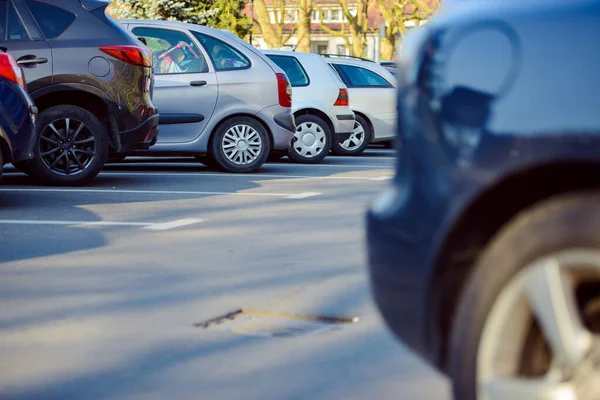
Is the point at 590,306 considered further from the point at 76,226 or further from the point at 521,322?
the point at 76,226

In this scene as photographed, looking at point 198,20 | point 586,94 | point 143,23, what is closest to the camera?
point 586,94

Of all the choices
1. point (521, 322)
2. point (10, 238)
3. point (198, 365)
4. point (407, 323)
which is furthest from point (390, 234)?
point (10, 238)


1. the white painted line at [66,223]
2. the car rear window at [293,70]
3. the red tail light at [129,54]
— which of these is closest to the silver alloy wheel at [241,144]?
the red tail light at [129,54]

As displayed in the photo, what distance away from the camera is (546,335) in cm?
294

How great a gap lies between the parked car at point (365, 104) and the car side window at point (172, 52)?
455 cm

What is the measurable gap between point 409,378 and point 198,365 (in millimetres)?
794

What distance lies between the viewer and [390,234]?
334cm

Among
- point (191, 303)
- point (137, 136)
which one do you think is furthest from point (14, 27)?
point (191, 303)

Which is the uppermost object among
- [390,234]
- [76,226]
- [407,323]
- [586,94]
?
[586,94]

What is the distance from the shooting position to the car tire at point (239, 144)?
13.6m

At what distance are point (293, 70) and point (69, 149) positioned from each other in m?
5.73

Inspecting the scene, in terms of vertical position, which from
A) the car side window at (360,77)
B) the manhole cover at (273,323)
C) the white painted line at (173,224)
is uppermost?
the manhole cover at (273,323)

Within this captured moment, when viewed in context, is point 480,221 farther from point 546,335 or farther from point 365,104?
point 365,104

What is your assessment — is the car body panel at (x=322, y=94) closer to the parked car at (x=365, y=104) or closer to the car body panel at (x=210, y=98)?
the parked car at (x=365, y=104)
